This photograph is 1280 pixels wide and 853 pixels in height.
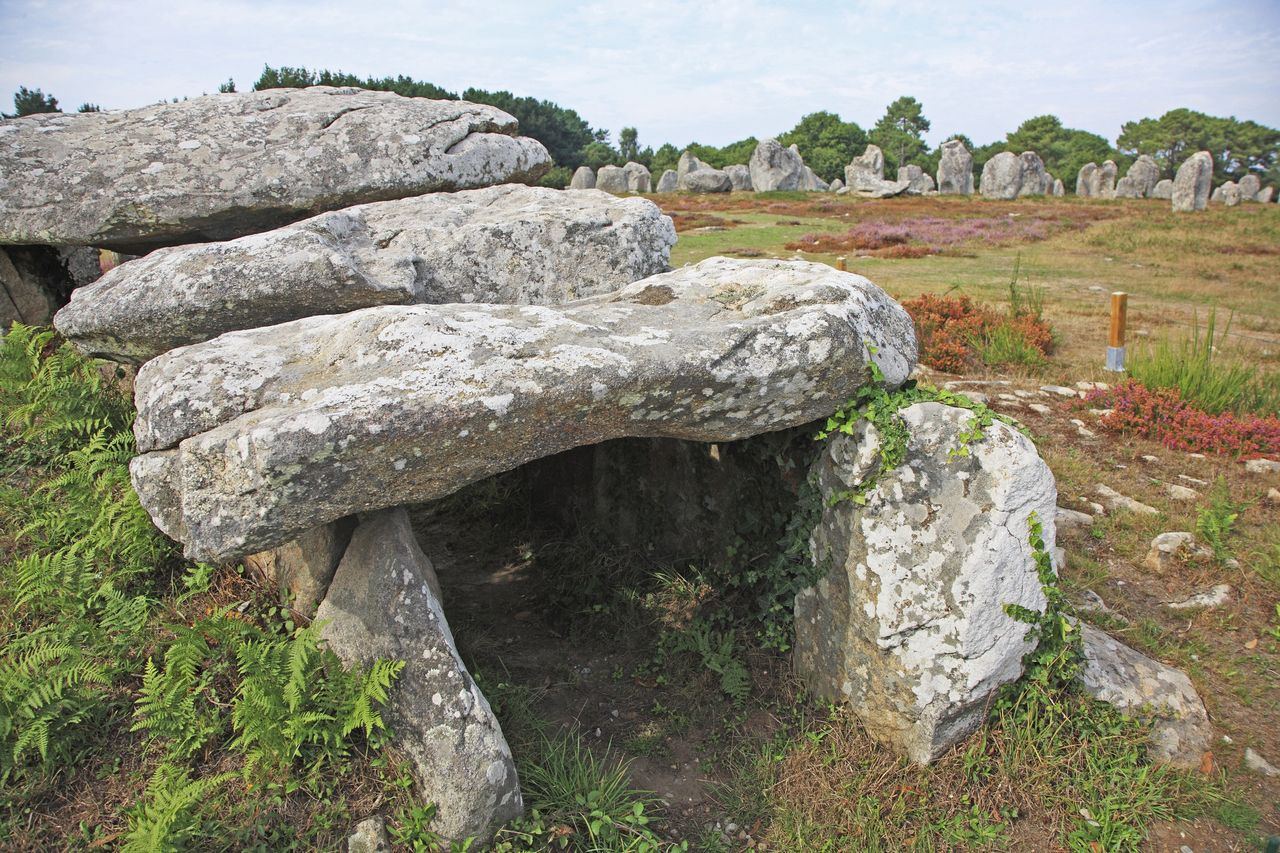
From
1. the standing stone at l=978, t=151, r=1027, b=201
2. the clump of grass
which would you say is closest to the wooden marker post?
the clump of grass

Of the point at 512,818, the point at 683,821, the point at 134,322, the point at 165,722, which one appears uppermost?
the point at 134,322

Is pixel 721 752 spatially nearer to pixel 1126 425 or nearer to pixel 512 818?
pixel 512 818

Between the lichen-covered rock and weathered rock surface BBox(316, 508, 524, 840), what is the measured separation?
205 cm

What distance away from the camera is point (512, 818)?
377 centimetres

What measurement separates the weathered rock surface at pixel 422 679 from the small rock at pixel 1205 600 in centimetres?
477

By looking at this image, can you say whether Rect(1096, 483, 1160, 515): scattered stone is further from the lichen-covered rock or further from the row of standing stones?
the lichen-covered rock

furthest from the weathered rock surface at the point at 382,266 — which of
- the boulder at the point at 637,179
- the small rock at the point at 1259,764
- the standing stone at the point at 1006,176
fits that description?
the standing stone at the point at 1006,176

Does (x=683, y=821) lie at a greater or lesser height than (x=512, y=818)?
lesser

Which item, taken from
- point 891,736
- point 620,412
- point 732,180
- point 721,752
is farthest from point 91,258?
point 732,180

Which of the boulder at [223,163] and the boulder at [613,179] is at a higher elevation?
the boulder at [613,179]

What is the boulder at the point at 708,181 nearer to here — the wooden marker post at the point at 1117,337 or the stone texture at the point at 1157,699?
the wooden marker post at the point at 1117,337

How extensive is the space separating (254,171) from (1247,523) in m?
8.18

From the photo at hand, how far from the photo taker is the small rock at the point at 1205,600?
18.4 ft

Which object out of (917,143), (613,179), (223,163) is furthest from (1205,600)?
(917,143)
